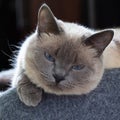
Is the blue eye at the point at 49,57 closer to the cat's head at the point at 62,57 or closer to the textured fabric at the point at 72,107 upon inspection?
the cat's head at the point at 62,57

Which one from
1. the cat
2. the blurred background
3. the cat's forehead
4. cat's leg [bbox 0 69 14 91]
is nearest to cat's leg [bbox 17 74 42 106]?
the cat

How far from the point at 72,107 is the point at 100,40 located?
0.23 meters

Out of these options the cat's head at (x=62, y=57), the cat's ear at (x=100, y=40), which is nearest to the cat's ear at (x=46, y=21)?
the cat's head at (x=62, y=57)

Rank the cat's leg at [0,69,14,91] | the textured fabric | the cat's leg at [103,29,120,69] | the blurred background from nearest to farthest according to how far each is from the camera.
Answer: the textured fabric < the cat's leg at [103,29,120,69] < the cat's leg at [0,69,14,91] < the blurred background

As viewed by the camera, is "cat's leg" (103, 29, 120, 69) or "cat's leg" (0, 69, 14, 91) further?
"cat's leg" (0, 69, 14, 91)

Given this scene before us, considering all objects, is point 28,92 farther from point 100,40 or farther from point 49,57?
point 100,40

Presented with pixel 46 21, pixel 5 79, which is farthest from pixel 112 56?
pixel 5 79

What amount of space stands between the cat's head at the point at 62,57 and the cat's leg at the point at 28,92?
0.02 m

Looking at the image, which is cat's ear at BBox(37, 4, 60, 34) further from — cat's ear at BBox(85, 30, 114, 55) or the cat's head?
cat's ear at BBox(85, 30, 114, 55)

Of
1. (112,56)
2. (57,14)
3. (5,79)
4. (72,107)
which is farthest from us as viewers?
(57,14)

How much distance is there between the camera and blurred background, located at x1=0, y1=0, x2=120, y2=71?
3.37 metres

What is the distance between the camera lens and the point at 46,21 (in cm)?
124

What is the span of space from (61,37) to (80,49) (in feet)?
0.23

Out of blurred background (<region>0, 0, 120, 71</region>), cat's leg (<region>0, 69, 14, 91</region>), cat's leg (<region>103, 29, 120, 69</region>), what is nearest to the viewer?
cat's leg (<region>103, 29, 120, 69</region>)
